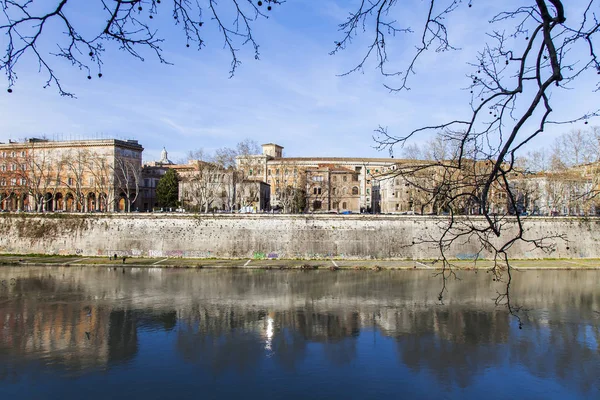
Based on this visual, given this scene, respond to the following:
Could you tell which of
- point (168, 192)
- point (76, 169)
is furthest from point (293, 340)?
point (76, 169)

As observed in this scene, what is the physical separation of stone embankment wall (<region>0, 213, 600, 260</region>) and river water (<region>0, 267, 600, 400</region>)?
879 centimetres

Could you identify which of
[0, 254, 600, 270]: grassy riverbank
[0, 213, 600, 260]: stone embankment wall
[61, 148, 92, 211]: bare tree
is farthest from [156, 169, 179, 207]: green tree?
[0, 254, 600, 270]: grassy riverbank

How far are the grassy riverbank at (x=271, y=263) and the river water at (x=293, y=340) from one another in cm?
535

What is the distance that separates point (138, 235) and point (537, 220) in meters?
31.7

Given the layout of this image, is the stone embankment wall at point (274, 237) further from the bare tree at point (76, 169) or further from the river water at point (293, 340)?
the river water at point (293, 340)

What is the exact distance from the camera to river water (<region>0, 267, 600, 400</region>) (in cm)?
1312

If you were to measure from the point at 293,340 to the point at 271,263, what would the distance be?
1745cm

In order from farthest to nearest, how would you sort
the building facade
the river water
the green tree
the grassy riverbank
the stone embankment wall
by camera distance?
1. the green tree
2. the building facade
3. the stone embankment wall
4. the grassy riverbank
5. the river water

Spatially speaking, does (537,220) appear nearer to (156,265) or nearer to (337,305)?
(337,305)

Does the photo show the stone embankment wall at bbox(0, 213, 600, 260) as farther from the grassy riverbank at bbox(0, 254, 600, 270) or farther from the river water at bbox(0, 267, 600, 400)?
the river water at bbox(0, 267, 600, 400)

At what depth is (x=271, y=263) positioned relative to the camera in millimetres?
34344

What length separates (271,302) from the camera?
22953mm

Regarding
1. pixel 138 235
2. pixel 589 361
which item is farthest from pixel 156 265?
pixel 589 361

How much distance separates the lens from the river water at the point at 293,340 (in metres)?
13.1
